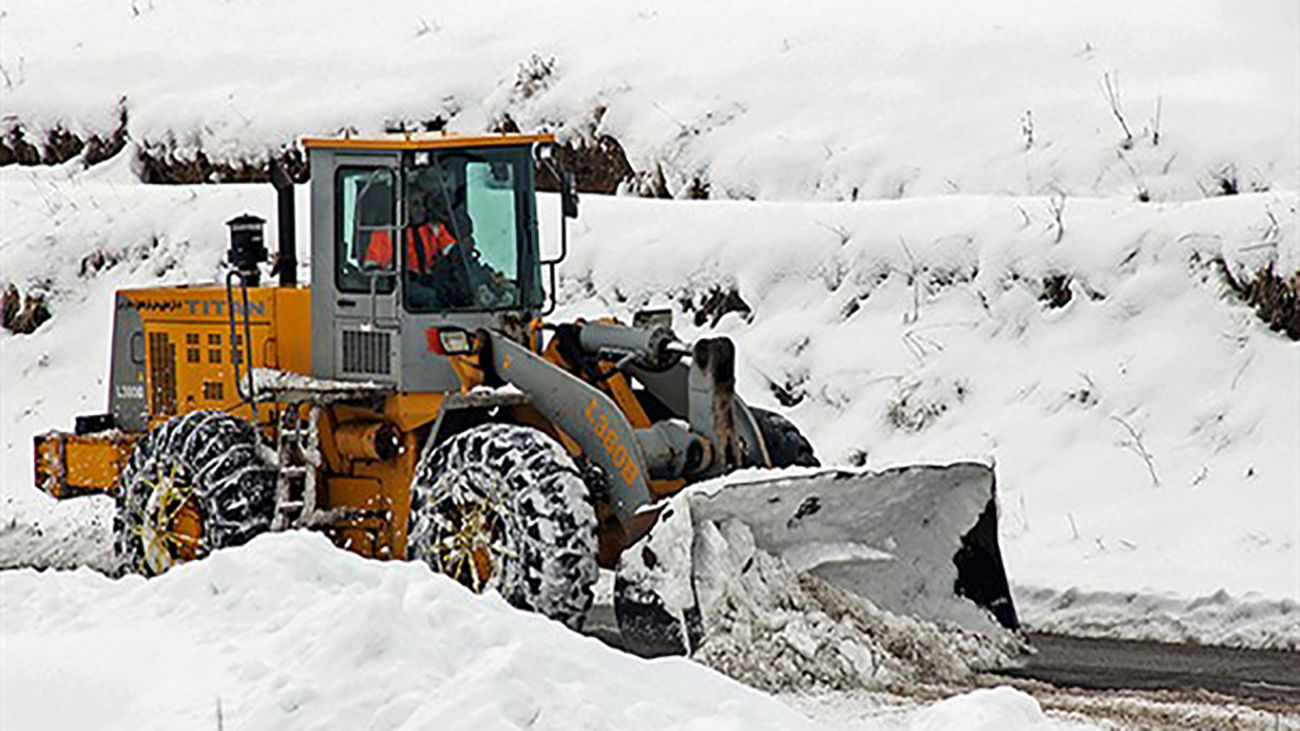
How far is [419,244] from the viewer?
503 inches

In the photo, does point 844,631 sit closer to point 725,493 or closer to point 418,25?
point 725,493

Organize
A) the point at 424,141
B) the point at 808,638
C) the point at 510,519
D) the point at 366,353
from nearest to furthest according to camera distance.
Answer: the point at 808,638
the point at 510,519
the point at 424,141
the point at 366,353

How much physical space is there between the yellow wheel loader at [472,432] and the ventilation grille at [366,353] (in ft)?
0.05

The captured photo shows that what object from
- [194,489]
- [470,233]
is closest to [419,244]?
[470,233]

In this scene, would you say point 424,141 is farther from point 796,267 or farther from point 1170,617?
point 796,267

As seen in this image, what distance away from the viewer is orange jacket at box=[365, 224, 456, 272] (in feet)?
41.9

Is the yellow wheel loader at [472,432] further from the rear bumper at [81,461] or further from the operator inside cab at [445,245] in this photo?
the rear bumper at [81,461]

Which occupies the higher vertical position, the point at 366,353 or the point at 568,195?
the point at 568,195

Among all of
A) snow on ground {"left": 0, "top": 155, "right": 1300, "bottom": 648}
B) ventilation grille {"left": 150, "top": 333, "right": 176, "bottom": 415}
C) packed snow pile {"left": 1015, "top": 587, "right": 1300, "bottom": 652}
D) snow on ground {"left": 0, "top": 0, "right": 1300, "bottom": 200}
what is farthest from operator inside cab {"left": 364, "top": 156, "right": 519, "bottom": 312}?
snow on ground {"left": 0, "top": 0, "right": 1300, "bottom": 200}

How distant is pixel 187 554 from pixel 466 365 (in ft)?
5.97

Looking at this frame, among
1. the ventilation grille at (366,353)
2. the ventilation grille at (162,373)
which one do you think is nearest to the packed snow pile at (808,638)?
the ventilation grille at (366,353)

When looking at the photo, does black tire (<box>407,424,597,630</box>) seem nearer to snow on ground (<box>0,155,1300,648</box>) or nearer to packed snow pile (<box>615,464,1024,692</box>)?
packed snow pile (<box>615,464,1024,692</box>)

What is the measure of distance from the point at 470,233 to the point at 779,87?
920 centimetres

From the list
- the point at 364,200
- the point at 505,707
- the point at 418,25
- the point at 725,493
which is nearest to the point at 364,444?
the point at 364,200
